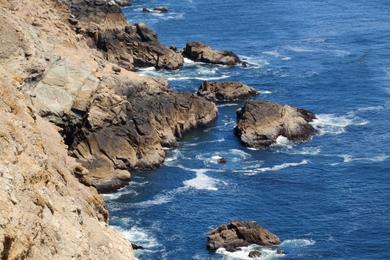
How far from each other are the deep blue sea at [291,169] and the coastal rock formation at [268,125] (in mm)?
1820

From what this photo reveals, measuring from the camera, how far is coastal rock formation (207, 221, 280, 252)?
83.9 m

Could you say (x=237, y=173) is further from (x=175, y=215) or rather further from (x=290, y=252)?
(x=290, y=252)

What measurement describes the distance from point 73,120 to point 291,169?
32935 mm

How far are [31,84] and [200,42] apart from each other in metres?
88.3

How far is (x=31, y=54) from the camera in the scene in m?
80.4

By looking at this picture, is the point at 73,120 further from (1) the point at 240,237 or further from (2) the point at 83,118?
(1) the point at 240,237

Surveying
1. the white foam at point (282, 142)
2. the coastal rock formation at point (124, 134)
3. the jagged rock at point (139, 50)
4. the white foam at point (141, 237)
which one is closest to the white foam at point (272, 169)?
the white foam at point (282, 142)

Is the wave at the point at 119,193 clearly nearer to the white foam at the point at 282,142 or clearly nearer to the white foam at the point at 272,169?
the white foam at the point at 272,169

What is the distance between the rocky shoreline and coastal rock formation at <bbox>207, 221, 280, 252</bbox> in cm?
1655

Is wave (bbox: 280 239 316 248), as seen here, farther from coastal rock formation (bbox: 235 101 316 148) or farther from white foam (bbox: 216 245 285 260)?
coastal rock formation (bbox: 235 101 316 148)

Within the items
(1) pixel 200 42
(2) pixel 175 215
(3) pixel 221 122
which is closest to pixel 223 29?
(1) pixel 200 42

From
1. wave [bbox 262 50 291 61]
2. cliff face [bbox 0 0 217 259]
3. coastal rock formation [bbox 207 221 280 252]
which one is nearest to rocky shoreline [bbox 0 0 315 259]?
cliff face [bbox 0 0 217 259]

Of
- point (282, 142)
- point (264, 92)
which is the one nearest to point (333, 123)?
point (282, 142)

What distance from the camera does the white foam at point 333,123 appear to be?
12200cm
